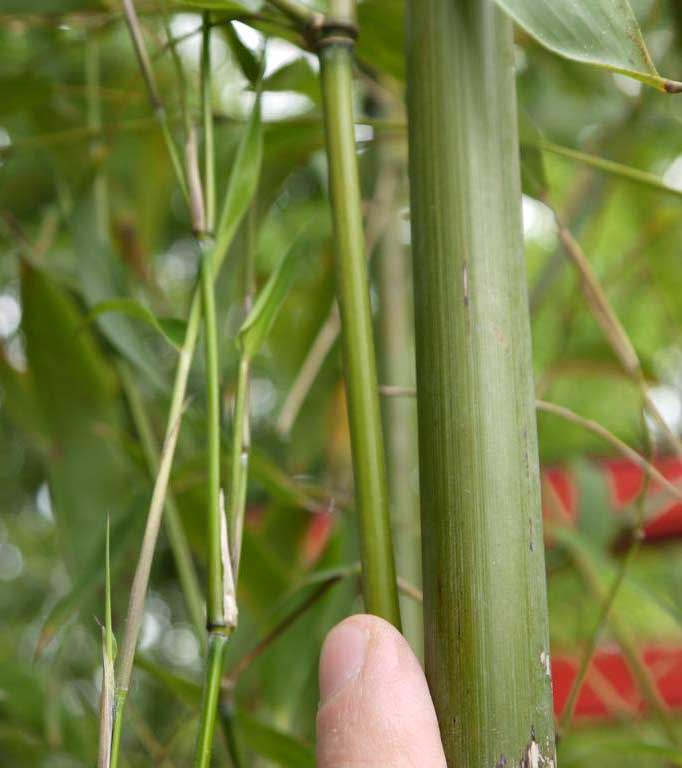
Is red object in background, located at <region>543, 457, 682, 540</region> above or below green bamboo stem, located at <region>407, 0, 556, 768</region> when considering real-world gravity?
above

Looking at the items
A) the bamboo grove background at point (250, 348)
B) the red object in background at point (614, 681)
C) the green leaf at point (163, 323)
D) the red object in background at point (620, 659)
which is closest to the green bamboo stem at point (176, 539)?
the bamboo grove background at point (250, 348)

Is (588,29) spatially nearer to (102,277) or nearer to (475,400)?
(475,400)

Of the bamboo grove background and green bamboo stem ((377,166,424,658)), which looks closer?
the bamboo grove background

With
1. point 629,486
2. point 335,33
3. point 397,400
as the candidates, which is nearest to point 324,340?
point 397,400

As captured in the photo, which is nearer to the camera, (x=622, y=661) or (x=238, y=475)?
(x=238, y=475)

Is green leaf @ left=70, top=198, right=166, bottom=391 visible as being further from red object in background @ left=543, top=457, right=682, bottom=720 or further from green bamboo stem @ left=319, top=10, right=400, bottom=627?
red object in background @ left=543, top=457, right=682, bottom=720

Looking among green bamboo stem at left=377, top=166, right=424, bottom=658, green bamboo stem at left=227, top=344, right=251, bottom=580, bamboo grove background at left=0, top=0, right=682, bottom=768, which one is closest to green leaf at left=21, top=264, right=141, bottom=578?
bamboo grove background at left=0, top=0, right=682, bottom=768
